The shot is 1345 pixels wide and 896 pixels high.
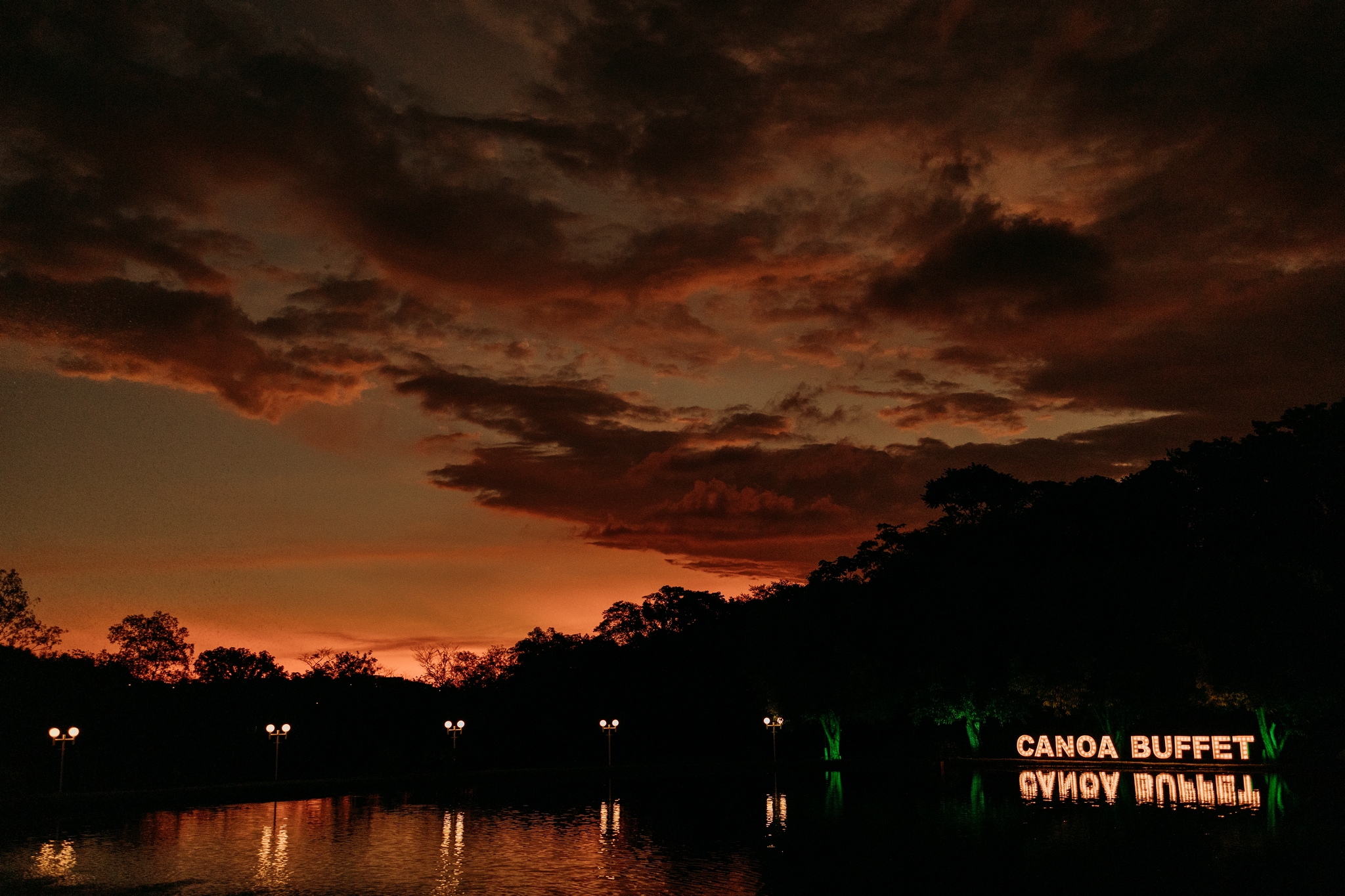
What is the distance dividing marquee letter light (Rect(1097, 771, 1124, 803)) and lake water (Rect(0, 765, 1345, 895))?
0.84ft

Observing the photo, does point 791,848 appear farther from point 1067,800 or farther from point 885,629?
point 885,629

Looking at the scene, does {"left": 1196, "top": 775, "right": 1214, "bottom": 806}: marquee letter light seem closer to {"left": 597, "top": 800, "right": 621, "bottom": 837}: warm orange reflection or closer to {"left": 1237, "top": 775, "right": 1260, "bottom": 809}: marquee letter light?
{"left": 1237, "top": 775, "right": 1260, "bottom": 809}: marquee letter light

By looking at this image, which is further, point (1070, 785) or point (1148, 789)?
point (1070, 785)

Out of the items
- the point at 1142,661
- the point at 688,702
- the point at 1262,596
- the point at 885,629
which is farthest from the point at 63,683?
the point at 1262,596

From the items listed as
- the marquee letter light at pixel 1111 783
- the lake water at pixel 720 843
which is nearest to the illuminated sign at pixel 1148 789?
the marquee letter light at pixel 1111 783

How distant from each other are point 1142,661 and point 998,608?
31.8 feet

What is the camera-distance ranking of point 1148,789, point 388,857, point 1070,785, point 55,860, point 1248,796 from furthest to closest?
point 1070,785
point 1148,789
point 1248,796
point 55,860
point 388,857

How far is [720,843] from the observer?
27.1 meters

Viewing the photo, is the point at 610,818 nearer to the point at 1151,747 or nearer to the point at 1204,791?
the point at 1204,791

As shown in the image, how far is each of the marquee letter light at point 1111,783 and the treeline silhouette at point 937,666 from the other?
19.2 ft

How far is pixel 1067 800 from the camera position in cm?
3641

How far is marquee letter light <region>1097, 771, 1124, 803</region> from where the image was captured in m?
37.6

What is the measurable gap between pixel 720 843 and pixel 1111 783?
24.1 meters

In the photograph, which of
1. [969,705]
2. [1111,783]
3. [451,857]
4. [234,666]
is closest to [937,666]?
[969,705]
